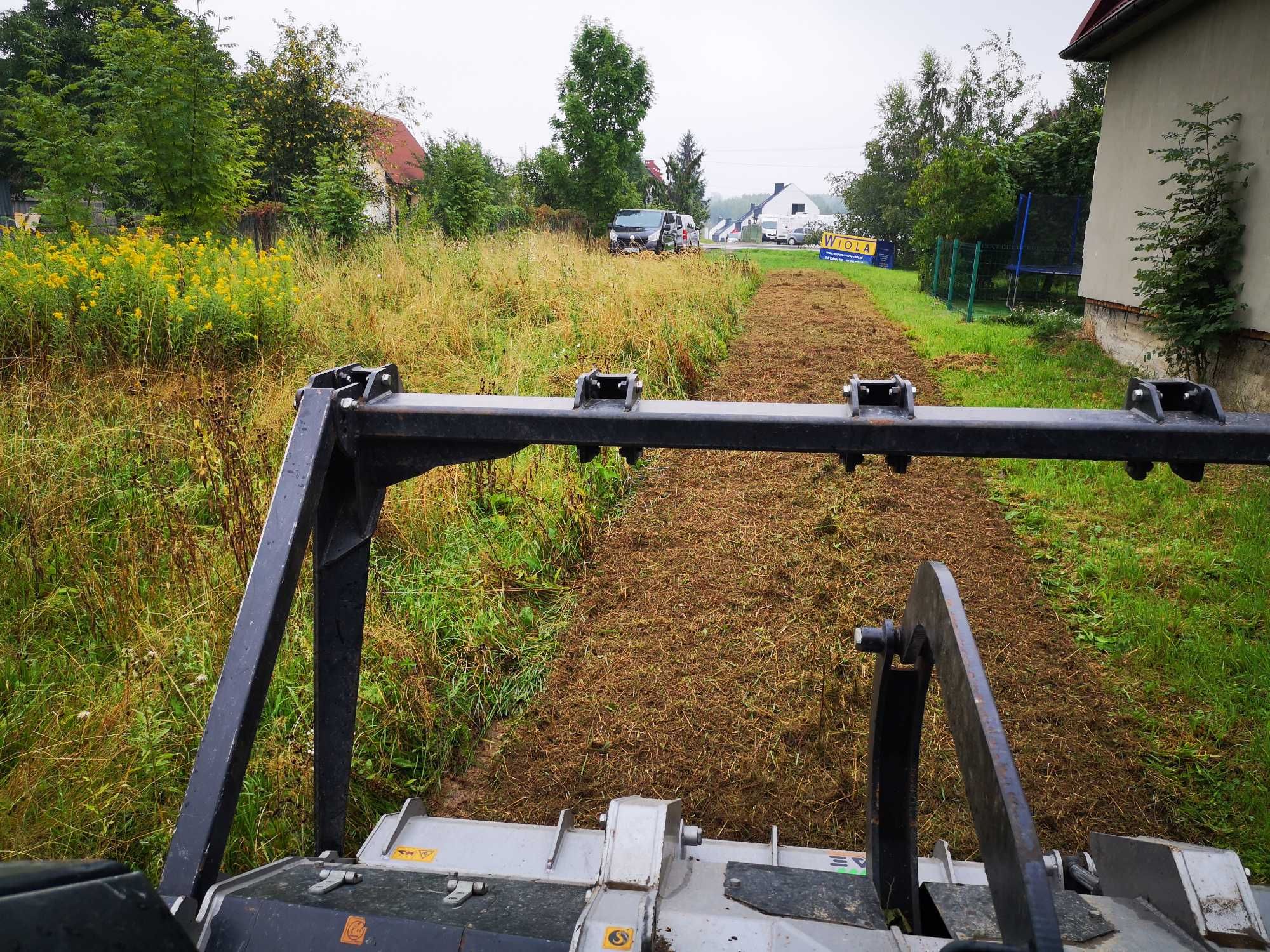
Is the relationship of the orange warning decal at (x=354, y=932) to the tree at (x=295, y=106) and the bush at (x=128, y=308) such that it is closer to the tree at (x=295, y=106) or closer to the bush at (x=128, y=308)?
the bush at (x=128, y=308)

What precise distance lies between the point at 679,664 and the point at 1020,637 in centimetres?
164

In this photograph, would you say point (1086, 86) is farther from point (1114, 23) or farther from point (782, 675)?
point (782, 675)

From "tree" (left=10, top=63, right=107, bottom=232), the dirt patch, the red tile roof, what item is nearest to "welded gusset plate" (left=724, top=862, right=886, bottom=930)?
the dirt patch

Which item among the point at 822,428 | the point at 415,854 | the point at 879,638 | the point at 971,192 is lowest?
the point at 415,854

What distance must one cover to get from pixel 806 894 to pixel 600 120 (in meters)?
33.7

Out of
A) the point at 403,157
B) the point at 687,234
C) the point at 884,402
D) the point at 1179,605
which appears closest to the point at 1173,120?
the point at 1179,605

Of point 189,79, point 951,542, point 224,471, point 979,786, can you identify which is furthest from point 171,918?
point 189,79

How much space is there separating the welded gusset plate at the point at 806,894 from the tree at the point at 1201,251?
26.6ft

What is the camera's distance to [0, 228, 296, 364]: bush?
19.5ft

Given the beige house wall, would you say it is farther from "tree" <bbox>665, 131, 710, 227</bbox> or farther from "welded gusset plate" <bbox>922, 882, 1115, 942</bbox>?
"tree" <bbox>665, 131, 710, 227</bbox>

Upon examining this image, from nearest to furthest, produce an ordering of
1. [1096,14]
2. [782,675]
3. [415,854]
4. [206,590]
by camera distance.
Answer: [415,854]
[206,590]
[782,675]
[1096,14]

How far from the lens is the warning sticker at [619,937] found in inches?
44.0

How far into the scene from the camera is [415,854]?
5.82ft

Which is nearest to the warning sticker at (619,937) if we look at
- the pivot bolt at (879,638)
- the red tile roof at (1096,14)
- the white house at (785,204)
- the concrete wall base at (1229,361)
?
the pivot bolt at (879,638)
